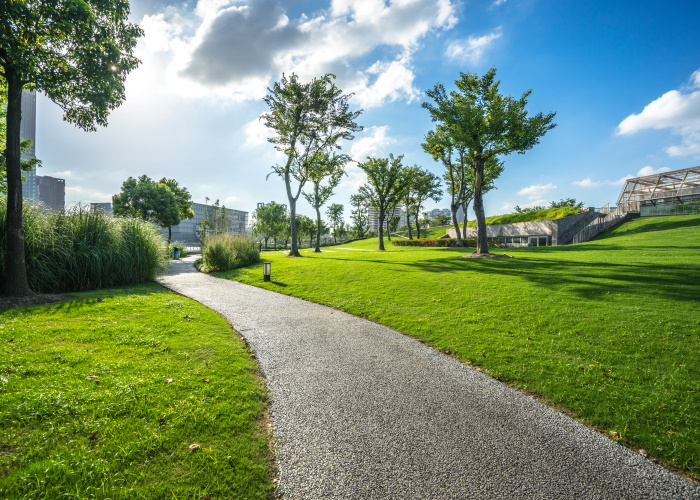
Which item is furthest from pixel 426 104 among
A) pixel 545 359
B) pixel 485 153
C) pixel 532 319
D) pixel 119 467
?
pixel 119 467

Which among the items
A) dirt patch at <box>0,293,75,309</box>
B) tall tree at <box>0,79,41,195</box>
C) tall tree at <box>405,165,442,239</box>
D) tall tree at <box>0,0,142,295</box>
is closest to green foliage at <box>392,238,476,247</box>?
tall tree at <box>405,165,442,239</box>

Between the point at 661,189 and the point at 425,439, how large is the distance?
65.3m

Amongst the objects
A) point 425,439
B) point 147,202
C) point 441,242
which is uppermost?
point 147,202

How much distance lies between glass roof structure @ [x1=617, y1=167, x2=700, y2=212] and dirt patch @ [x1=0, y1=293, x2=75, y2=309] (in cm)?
5062

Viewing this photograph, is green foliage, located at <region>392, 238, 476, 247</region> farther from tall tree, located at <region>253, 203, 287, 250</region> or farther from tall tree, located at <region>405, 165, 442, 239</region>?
tall tree, located at <region>253, 203, 287, 250</region>

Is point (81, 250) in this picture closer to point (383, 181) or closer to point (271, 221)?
point (383, 181)

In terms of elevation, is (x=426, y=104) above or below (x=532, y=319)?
above

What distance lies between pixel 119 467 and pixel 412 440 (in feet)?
9.12

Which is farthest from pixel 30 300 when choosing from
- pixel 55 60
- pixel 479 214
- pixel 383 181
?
pixel 383 181

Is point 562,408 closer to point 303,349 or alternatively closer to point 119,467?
point 303,349

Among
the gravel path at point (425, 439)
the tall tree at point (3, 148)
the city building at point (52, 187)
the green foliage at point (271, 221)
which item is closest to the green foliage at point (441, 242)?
the green foliage at point (271, 221)

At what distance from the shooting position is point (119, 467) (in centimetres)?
260

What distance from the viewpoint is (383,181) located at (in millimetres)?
36906

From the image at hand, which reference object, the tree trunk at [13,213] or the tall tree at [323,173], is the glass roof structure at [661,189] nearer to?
the tall tree at [323,173]
